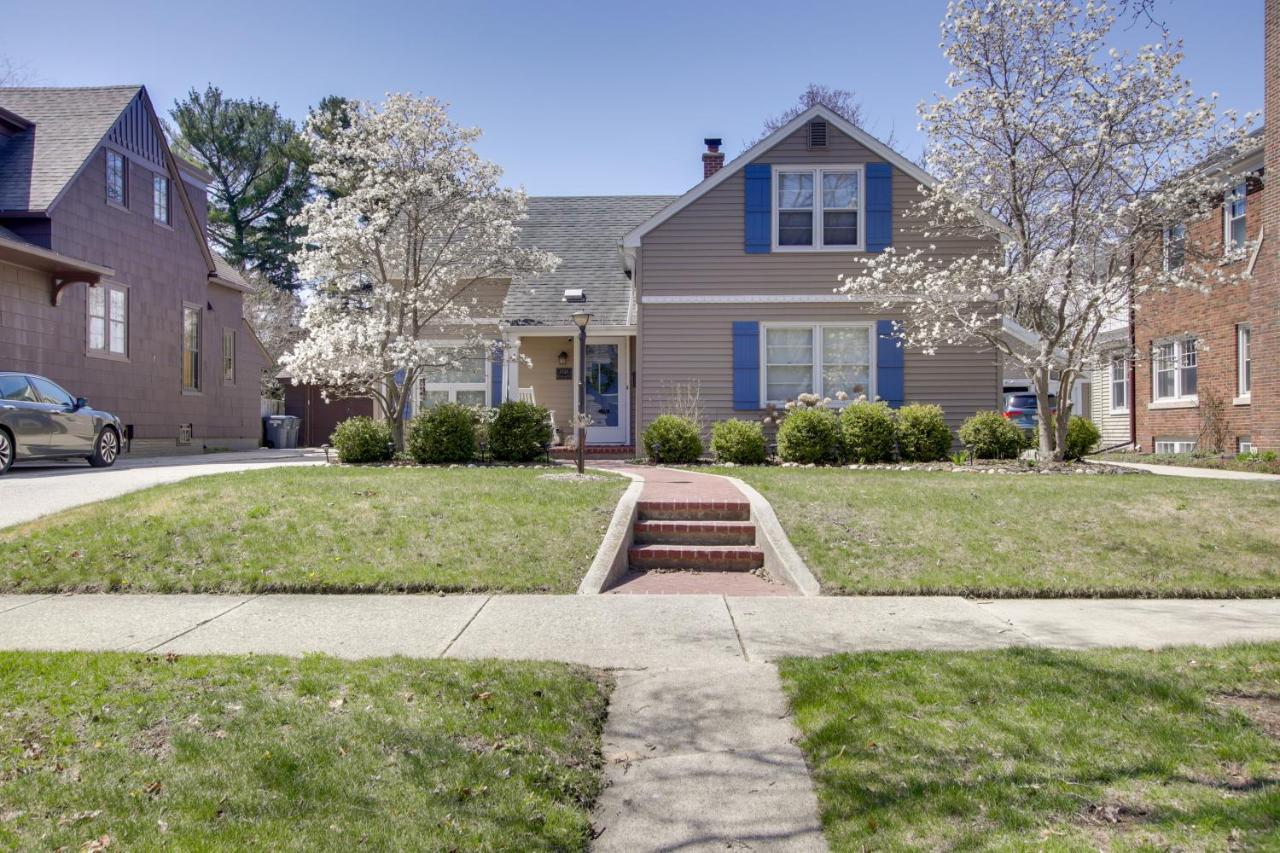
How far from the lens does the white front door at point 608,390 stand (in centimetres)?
1834

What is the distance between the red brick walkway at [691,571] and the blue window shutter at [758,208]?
512 cm

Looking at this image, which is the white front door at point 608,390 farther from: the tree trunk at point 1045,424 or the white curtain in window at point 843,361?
the tree trunk at point 1045,424

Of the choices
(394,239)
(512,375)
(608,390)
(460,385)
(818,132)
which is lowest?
(608,390)

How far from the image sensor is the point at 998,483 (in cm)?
1043

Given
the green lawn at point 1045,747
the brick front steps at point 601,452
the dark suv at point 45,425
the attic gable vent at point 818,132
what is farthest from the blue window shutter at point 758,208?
the green lawn at point 1045,747

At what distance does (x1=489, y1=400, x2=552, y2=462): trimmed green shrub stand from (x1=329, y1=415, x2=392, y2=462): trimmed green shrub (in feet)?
5.49

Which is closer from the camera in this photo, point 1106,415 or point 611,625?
point 611,625

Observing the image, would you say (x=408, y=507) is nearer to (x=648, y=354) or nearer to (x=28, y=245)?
(x=648, y=354)

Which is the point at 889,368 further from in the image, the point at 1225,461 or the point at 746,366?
the point at 1225,461

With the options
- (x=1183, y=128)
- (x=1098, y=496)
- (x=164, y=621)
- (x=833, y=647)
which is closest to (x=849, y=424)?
(x=1098, y=496)

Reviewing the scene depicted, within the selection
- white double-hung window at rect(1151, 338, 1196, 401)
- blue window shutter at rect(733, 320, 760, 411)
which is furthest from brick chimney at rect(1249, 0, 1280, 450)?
blue window shutter at rect(733, 320, 760, 411)

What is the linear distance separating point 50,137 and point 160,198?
2.64 m

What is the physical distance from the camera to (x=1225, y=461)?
16.2 meters

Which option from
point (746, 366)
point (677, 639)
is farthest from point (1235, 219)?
point (677, 639)
